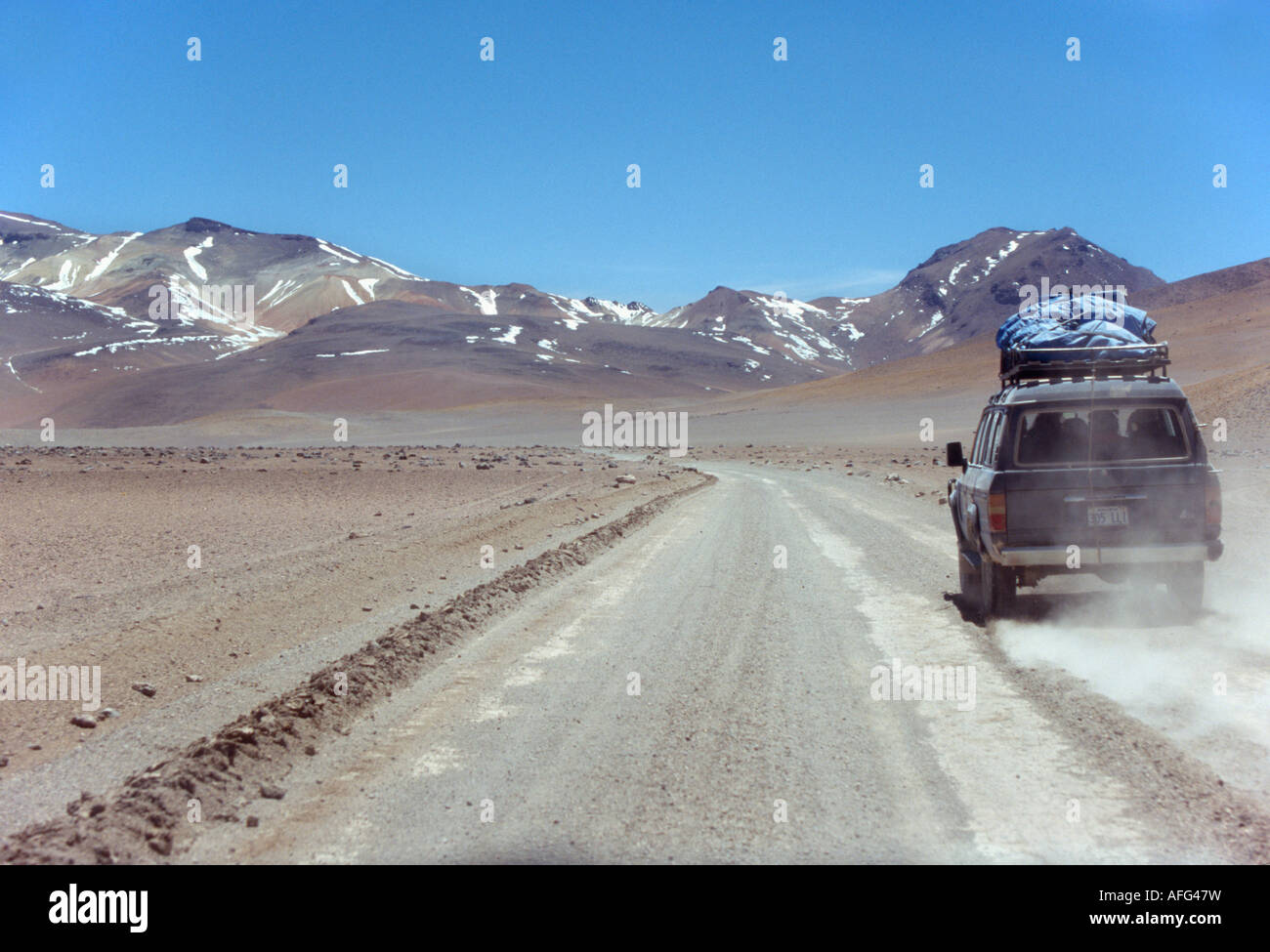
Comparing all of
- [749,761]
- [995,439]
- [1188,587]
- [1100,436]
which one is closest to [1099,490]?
[1100,436]

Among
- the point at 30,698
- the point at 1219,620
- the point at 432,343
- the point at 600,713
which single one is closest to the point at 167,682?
the point at 30,698

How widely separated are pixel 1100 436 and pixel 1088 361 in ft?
4.12

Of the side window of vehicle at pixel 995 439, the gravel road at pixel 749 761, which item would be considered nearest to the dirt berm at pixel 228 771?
the gravel road at pixel 749 761

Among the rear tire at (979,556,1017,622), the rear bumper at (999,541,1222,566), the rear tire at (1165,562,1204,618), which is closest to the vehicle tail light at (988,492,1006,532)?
the rear bumper at (999,541,1222,566)

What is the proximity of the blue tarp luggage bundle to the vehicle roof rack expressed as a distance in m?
0.01

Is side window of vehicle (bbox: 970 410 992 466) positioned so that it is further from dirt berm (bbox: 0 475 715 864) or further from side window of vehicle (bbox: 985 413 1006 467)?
dirt berm (bbox: 0 475 715 864)

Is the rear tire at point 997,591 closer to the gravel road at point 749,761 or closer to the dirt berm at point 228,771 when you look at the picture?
the gravel road at point 749,761

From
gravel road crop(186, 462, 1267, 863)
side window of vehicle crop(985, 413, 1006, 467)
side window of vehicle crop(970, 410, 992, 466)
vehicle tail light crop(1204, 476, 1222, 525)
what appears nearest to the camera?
gravel road crop(186, 462, 1267, 863)

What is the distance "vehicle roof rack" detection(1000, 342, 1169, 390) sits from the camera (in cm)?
995

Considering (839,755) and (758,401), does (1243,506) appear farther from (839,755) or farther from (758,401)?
(758,401)

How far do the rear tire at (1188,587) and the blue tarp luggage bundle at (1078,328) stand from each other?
7.18 ft

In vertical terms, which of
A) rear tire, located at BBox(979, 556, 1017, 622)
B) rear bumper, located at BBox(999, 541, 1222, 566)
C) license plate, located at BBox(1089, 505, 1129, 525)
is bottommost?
rear tire, located at BBox(979, 556, 1017, 622)

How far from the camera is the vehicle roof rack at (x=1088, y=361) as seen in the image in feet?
32.6

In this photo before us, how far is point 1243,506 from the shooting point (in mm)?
18828
